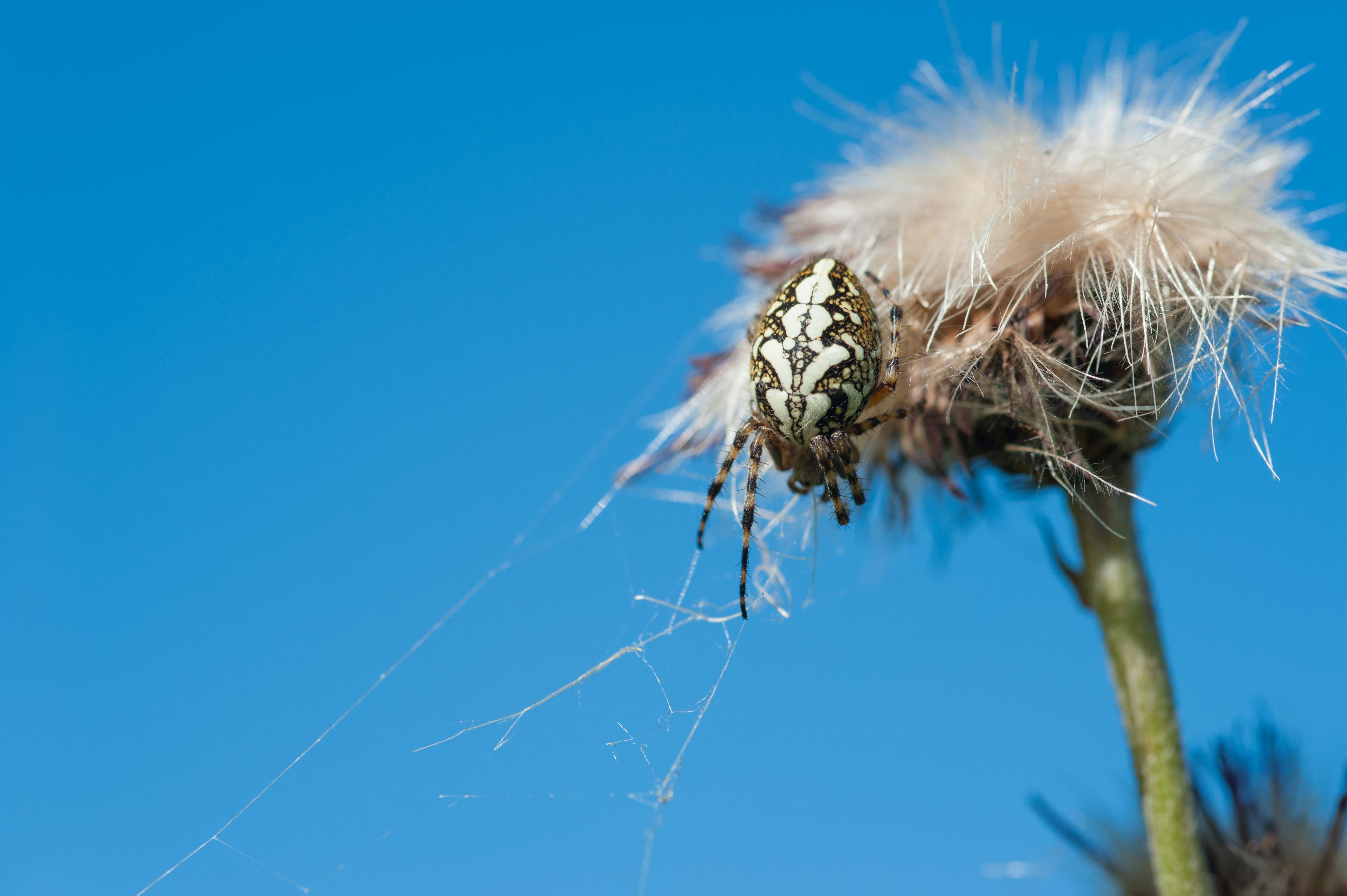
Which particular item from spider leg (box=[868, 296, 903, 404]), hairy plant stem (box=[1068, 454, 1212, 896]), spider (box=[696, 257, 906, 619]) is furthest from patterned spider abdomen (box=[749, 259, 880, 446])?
hairy plant stem (box=[1068, 454, 1212, 896])

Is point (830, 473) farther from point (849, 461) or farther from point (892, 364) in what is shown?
point (892, 364)

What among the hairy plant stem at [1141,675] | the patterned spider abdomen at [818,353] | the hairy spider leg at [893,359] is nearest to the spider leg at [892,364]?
the hairy spider leg at [893,359]

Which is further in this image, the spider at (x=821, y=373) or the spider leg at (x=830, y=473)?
the spider leg at (x=830, y=473)

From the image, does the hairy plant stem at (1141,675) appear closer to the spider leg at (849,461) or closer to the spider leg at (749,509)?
the spider leg at (849,461)

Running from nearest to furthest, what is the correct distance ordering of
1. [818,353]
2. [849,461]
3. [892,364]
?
[818,353] → [892,364] → [849,461]

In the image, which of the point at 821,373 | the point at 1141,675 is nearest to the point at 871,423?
the point at 821,373

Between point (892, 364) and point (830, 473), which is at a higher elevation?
point (892, 364)

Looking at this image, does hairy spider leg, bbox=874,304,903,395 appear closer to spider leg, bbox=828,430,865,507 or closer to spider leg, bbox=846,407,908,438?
spider leg, bbox=846,407,908,438
